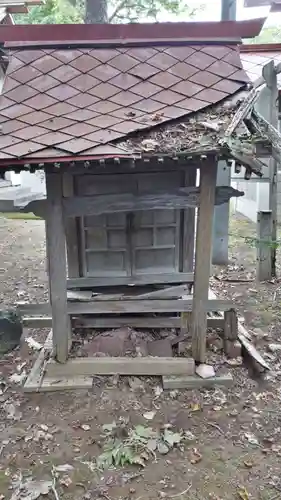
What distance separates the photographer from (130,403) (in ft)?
13.9

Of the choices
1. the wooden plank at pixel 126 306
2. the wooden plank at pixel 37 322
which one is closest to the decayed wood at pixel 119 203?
the wooden plank at pixel 126 306

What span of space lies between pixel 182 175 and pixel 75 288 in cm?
186

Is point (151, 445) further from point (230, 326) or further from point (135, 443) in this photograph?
point (230, 326)

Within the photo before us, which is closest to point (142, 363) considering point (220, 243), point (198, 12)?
point (220, 243)

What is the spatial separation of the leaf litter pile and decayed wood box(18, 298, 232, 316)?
123 cm

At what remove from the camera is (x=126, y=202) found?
4.10m

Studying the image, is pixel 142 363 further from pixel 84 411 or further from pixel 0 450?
pixel 0 450

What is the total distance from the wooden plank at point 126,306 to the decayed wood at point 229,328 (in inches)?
12.0

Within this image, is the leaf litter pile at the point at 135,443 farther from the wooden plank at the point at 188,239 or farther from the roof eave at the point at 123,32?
the roof eave at the point at 123,32

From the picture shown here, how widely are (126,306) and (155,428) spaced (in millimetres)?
1340

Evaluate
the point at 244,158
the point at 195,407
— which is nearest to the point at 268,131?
the point at 244,158

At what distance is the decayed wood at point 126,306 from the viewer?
15.2 ft

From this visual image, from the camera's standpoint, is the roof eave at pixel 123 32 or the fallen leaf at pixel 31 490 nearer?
the fallen leaf at pixel 31 490

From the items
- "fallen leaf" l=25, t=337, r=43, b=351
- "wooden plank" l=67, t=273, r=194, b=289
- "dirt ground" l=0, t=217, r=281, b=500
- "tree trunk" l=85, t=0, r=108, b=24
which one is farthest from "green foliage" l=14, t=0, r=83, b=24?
"dirt ground" l=0, t=217, r=281, b=500
